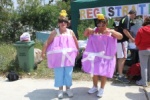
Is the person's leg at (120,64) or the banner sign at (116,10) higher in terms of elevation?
the banner sign at (116,10)

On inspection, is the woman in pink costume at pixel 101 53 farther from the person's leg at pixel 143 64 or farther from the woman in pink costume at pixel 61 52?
the person's leg at pixel 143 64

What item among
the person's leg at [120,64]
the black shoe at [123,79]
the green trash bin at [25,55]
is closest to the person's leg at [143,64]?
the black shoe at [123,79]

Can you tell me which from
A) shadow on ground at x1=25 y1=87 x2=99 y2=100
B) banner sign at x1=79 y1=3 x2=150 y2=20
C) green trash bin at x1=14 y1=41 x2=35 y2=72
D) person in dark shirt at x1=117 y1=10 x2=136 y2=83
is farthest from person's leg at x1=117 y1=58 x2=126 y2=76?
green trash bin at x1=14 y1=41 x2=35 y2=72

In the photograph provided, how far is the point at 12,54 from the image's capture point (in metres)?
8.92

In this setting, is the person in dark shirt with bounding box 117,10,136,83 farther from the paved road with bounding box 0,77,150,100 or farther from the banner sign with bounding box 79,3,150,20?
the banner sign with bounding box 79,3,150,20

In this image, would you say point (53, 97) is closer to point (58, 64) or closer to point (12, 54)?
point (58, 64)

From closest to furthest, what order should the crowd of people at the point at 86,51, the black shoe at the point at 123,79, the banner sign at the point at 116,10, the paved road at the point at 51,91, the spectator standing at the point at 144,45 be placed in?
the crowd of people at the point at 86,51 → the paved road at the point at 51,91 → the spectator standing at the point at 144,45 → the black shoe at the point at 123,79 → the banner sign at the point at 116,10

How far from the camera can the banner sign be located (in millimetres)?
8043

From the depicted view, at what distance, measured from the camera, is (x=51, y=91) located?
248 inches

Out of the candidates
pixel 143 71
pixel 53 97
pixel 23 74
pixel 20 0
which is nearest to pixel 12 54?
pixel 23 74

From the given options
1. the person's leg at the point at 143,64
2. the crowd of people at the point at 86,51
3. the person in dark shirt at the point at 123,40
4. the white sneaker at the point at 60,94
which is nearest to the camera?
the crowd of people at the point at 86,51

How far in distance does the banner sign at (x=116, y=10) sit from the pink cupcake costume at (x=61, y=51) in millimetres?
2639

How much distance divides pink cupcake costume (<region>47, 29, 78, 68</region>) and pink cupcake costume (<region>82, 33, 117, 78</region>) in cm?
37

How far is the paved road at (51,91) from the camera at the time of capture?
5934 millimetres
